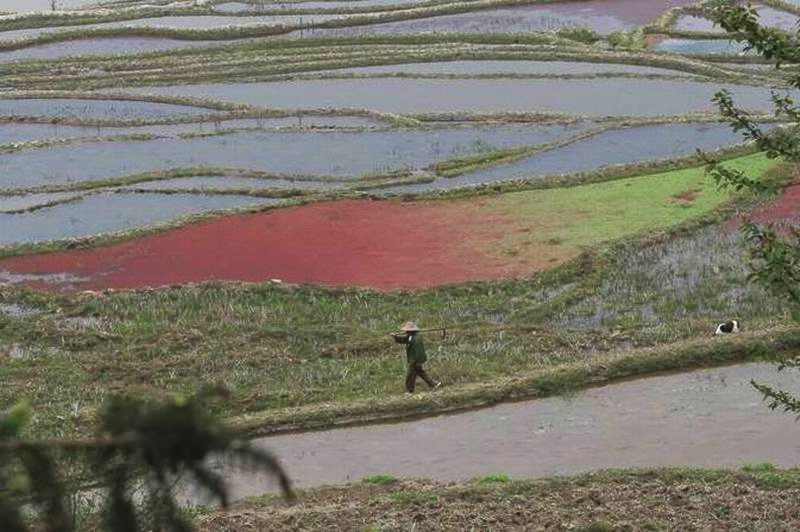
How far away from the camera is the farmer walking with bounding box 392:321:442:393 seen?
12.3 m

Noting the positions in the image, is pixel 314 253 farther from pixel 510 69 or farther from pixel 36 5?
pixel 36 5

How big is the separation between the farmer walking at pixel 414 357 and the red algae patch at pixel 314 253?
3449 mm

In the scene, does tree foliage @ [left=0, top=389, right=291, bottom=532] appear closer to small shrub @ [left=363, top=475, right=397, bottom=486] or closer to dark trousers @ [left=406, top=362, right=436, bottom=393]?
small shrub @ [left=363, top=475, right=397, bottom=486]

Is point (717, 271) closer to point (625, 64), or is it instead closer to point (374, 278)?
point (374, 278)

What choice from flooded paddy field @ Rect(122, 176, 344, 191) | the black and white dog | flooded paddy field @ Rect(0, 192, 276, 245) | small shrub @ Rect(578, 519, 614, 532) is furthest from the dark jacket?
flooded paddy field @ Rect(122, 176, 344, 191)

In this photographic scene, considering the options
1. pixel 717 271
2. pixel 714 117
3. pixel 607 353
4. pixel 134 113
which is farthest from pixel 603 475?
pixel 134 113

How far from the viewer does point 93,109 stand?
29.0 meters

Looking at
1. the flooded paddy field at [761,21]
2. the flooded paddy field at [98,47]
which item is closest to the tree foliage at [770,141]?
the flooded paddy field at [761,21]

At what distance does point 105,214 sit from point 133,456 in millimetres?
17526

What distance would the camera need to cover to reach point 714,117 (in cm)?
2427

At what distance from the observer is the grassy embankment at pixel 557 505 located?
9055mm

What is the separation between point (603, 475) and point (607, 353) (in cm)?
340

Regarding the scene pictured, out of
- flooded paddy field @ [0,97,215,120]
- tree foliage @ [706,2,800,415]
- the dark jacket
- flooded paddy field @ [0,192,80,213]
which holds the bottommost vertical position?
flooded paddy field @ [0,192,80,213]

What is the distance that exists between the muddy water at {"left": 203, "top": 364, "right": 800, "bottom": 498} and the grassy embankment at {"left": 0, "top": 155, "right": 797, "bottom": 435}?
0.91 ft
